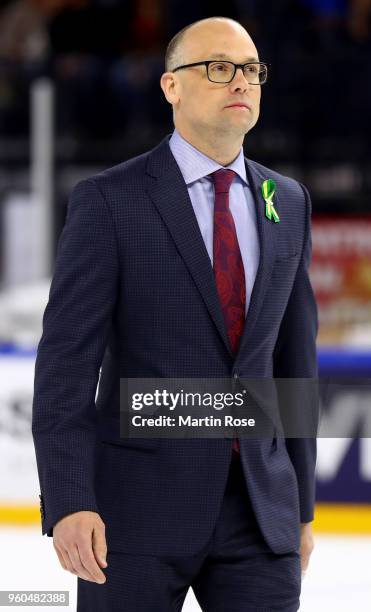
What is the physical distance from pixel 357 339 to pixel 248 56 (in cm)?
521

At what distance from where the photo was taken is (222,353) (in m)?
2.08

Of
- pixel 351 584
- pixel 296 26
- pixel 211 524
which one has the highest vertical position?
pixel 296 26

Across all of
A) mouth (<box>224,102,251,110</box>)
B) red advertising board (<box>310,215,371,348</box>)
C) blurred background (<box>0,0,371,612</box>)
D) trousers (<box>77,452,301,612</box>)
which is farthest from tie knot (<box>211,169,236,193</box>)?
red advertising board (<box>310,215,371,348</box>)

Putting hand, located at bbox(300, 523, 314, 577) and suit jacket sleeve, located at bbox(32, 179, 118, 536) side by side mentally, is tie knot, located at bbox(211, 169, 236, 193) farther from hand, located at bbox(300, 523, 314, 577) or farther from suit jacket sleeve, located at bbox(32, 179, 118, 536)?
hand, located at bbox(300, 523, 314, 577)

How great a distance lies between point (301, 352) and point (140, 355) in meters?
0.32

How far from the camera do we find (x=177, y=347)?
2.06m

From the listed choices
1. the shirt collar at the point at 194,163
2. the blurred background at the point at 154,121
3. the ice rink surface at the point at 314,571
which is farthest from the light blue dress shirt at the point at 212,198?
the blurred background at the point at 154,121

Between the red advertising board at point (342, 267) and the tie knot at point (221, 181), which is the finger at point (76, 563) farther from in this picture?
the red advertising board at point (342, 267)

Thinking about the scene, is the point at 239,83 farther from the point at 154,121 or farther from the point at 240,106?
the point at 154,121

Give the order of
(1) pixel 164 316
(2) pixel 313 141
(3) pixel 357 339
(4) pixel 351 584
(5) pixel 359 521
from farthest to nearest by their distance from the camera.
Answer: (2) pixel 313 141, (3) pixel 357 339, (5) pixel 359 521, (4) pixel 351 584, (1) pixel 164 316

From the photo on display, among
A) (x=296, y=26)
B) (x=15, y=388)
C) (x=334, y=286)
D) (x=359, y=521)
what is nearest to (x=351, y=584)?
(x=359, y=521)

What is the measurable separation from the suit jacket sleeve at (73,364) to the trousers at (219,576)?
0.46ft

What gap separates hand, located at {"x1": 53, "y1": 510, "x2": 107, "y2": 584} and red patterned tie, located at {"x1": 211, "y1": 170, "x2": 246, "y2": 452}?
0.96 ft

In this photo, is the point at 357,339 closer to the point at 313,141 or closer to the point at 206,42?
the point at 313,141
